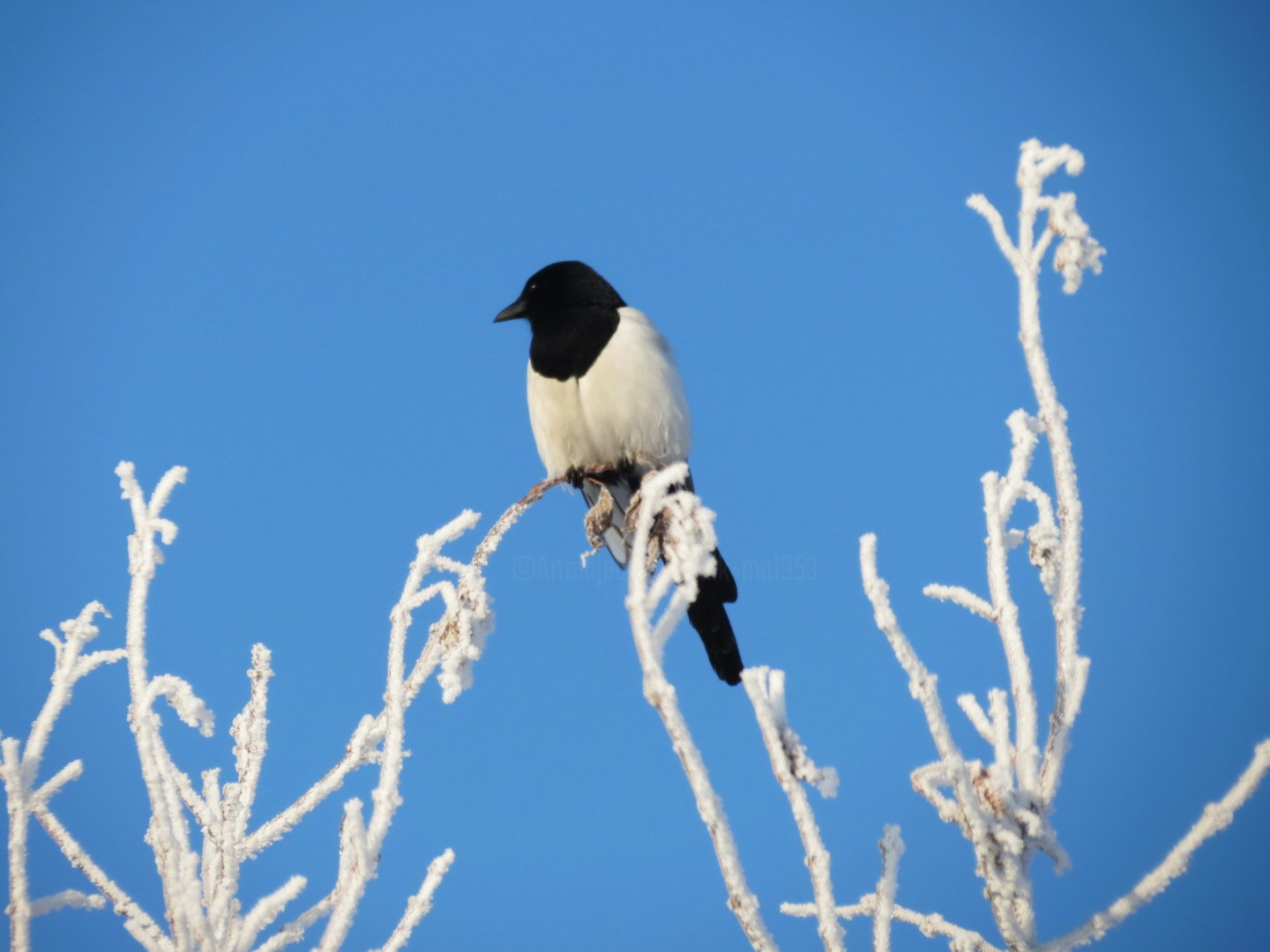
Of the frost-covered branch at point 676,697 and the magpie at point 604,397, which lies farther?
the magpie at point 604,397

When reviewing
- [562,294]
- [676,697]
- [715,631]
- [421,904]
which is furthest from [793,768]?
[562,294]

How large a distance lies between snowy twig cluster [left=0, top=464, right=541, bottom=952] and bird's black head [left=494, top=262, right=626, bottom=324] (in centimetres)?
262

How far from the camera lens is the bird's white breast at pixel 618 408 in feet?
13.1

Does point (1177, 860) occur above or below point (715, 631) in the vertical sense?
below

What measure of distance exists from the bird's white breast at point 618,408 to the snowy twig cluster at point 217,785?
204cm

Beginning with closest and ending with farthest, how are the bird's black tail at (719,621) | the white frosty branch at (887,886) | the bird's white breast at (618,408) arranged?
1. the white frosty branch at (887,886)
2. the bird's black tail at (719,621)
3. the bird's white breast at (618,408)

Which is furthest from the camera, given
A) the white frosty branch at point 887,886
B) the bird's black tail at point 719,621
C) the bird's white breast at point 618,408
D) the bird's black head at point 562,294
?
the bird's black head at point 562,294

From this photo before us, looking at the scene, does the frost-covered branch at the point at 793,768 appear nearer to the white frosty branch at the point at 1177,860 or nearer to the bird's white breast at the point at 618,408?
the white frosty branch at the point at 1177,860

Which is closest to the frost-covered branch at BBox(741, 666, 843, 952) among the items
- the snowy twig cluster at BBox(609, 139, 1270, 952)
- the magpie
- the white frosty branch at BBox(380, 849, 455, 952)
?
the snowy twig cluster at BBox(609, 139, 1270, 952)

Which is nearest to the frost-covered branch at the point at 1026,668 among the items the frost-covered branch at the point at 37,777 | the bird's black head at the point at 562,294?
the frost-covered branch at the point at 37,777

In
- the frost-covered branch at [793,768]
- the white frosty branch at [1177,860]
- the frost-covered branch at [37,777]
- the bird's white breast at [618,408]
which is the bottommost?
the white frosty branch at [1177,860]

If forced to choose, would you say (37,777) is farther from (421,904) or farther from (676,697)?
(676,697)

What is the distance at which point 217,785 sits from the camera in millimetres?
1916

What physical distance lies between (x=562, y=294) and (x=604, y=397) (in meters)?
0.79
